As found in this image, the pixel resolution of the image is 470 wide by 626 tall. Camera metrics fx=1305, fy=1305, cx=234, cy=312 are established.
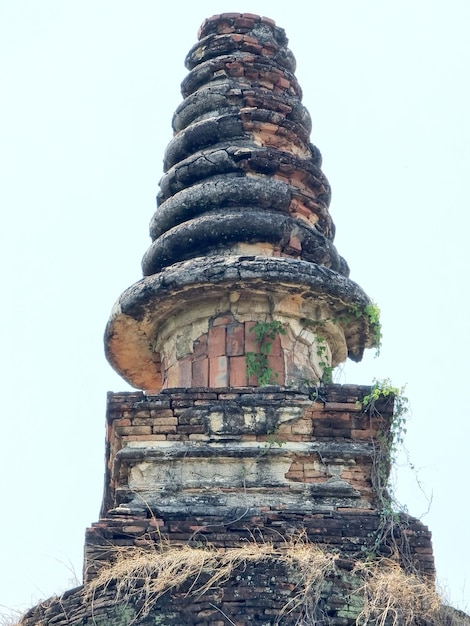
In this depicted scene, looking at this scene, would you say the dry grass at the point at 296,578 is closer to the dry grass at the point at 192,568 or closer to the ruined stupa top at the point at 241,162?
the dry grass at the point at 192,568

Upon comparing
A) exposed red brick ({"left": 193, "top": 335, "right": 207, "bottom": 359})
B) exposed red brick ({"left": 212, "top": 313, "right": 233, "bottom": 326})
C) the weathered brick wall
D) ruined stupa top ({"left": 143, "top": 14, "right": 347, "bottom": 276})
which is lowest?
the weathered brick wall

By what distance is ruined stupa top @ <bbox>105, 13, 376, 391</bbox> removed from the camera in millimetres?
9695

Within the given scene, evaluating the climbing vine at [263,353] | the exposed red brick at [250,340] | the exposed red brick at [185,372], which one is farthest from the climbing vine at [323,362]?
the exposed red brick at [185,372]

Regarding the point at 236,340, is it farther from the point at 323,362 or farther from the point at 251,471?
the point at 251,471

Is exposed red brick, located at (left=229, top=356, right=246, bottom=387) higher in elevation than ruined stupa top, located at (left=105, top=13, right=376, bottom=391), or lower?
lower

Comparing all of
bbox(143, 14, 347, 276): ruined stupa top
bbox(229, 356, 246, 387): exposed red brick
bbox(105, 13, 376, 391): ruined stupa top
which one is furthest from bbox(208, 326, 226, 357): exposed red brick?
bbox(143, 14, 347, 276): ruined stupa top

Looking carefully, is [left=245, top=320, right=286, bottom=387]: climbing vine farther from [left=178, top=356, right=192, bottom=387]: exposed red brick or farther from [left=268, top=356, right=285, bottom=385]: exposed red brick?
[left=178, top=356, right=192, bottom=387]: exposed red brick

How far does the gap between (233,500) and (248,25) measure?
501cm

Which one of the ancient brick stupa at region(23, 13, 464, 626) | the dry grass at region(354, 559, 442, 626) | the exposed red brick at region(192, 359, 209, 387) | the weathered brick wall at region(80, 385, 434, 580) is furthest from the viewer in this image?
the exposed red brick at region(192, 359, 209, 387)

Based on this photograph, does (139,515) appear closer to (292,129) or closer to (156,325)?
(156,325)

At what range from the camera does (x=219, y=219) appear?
10047 millimetres

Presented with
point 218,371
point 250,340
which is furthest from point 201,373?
point 250,340

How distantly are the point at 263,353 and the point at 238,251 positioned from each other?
873mm

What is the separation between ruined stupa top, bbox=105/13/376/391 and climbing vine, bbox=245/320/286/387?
29 millimetres
